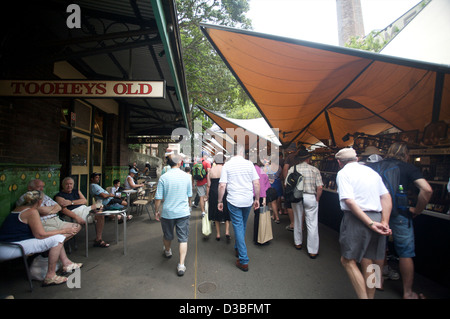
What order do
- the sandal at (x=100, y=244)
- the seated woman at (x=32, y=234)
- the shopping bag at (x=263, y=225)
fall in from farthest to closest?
the shopping bag at (x=263, y=225), the sandal at (x=100, y=244), the seated woman at (x=32, y=234)

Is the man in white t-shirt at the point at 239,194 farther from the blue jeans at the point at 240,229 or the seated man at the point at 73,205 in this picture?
the seated man at the point at 73,205

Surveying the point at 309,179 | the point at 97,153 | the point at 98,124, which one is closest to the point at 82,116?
the point at 98,124

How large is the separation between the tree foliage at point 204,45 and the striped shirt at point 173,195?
19.7 ft

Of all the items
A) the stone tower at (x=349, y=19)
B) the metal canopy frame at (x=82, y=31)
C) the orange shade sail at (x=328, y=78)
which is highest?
the stone tower at (x=349, y=19)

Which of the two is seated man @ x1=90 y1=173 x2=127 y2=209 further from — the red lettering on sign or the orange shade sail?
the orange shade sail

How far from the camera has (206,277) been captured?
2.88 m

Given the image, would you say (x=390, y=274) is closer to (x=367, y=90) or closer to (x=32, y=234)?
(x=367, y=90)

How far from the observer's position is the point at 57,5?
9.99 ft

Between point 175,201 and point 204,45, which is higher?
point 204,45

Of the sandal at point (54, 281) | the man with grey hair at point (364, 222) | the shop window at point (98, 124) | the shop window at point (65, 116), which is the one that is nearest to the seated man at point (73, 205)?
the sandal at point (54, 281)

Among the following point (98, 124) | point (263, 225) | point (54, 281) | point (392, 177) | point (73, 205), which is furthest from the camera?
point (98, 124)

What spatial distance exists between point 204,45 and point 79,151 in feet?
23.9

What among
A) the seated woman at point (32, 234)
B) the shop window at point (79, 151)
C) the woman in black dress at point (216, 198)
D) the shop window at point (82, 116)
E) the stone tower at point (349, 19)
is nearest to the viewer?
the seated woman at point (32, 234)

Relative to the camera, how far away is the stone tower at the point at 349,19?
21.2 meters
